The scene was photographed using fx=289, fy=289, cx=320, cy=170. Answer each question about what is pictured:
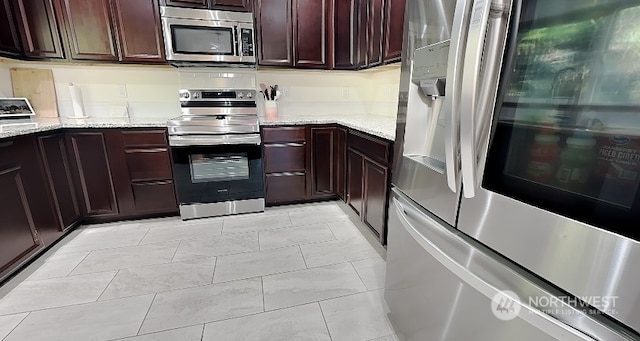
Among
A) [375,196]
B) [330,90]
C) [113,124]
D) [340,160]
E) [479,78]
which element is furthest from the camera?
[330,90]

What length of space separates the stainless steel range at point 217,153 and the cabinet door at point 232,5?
0.67 m

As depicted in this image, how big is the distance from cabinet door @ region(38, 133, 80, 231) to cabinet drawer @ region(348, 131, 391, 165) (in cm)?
222

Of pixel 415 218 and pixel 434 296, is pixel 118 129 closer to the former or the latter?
pixel 415 218

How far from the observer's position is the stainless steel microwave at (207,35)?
2346 millimetres

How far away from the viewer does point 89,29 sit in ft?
7.67

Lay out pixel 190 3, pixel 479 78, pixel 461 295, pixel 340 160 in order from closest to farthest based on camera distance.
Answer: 1. pixel 479 78
2. pixel 461 295
3. pixel 190 3
4. pixel 340 160

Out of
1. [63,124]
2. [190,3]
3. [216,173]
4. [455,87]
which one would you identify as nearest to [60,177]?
[63,124]

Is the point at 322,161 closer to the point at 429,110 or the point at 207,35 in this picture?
the point at 207,35

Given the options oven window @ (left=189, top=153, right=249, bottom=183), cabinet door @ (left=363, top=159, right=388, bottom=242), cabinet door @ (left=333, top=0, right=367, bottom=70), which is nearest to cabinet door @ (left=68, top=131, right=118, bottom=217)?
oven window @ (left=189, top=153, right=249, bottom=183)

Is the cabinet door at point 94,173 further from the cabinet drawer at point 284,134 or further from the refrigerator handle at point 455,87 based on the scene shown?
the refrigerator handle at point 455,87

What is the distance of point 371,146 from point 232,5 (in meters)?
1.72

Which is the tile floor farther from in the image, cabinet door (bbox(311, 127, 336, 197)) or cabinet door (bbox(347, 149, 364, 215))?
cabinet door (bbox(311, 127, 336, 197))

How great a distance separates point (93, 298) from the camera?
63.1 inches

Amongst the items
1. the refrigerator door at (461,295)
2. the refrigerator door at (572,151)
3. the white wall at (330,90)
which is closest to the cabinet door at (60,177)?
the white wall at (330,90)
